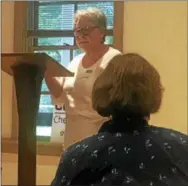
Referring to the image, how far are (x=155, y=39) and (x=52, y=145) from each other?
1087mm

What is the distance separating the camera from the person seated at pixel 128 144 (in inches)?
44.6

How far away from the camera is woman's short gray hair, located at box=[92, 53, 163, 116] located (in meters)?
1.19

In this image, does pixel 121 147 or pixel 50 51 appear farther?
pixel 50 51

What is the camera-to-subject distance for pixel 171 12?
2.96m

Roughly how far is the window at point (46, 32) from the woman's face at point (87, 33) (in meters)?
1.31

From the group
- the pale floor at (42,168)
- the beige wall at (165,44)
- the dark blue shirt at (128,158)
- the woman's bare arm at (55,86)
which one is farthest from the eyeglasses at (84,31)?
the pale floor at (42,168)

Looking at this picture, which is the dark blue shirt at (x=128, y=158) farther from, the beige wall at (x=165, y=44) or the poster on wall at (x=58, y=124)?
the poster on wall at (x=58, y=124)

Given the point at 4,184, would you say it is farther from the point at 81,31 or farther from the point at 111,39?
the point at 81,31

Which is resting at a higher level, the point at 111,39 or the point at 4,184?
the point at 111,39

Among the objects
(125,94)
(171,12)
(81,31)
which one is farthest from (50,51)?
(125,94)

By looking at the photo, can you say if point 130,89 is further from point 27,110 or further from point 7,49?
point 7,49

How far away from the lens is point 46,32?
335 cm

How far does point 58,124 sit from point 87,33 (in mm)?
1427

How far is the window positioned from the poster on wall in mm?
62
